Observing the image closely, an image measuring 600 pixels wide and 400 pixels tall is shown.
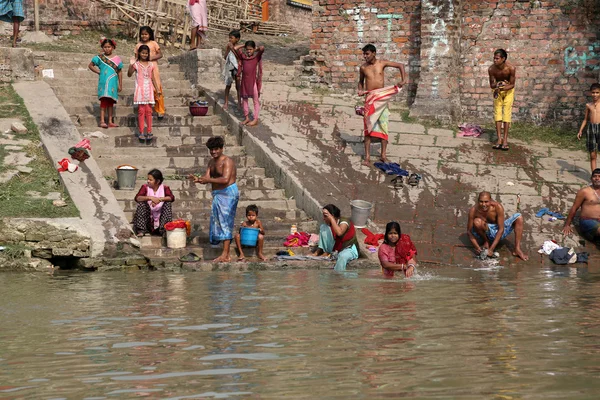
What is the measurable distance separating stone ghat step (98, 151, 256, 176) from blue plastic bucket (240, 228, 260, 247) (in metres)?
2.08

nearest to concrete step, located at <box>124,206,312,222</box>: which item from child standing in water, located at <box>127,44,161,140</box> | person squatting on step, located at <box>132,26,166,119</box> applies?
child standing in water, located at <box>127,44,161,140</box>

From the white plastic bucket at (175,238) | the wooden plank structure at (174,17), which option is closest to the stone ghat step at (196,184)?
the white plastic bucket at (175,238)

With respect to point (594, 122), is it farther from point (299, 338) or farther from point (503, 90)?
point (299, 338)

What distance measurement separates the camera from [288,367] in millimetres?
5398

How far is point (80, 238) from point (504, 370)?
19.3 feet

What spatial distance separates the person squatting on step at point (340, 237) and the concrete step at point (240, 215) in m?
1.01

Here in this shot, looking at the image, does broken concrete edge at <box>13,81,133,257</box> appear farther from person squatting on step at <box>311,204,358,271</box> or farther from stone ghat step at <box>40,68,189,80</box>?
person squatting on step at <box>311,204,358,271</box>

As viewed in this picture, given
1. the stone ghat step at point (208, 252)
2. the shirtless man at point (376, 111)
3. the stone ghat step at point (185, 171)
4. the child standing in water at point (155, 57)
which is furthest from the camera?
the child standing in water at point (155, 57)

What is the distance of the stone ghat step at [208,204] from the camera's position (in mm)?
11371

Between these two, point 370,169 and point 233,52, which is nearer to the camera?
point 370,169

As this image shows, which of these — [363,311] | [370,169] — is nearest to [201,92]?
[370,169]

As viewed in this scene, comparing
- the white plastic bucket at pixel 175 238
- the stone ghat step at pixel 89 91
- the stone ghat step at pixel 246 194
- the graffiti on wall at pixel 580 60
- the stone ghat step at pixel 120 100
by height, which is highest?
the graffiti on wall at pixel 580 60

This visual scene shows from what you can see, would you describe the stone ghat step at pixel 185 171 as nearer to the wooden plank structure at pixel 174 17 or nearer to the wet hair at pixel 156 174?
the wet hair at pixel 156 174

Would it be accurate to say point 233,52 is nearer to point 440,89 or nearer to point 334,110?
point 334,110
